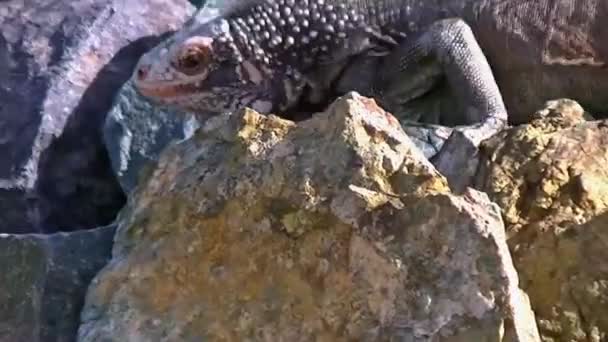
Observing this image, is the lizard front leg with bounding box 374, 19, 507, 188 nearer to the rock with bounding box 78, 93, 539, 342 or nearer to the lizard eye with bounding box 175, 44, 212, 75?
the lizard eye with bounding box 175, 44, 212, 75

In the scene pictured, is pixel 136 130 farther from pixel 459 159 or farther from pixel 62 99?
pixel 459 159

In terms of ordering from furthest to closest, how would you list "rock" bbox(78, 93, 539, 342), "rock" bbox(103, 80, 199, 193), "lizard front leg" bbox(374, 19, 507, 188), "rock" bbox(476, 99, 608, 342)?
1. "rock" bbox(103, 80, 199, 193)
2. "lizard front leg" bbox(374, 19, 507, 188)
3. "rock" bbox(476, 99, 608, 342)
4. "rock" bbox(78, 93, 539, 342)

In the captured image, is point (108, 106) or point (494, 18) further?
point (108, 106)

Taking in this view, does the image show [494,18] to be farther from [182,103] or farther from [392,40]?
[182,103]

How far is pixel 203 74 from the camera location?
51.8 inches

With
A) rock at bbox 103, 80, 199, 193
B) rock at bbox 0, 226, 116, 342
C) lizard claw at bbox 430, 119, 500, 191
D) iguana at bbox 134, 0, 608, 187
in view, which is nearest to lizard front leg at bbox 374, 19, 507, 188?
iguana at bbox 134, 0, 608, 187

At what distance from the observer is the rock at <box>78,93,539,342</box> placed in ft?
2.67

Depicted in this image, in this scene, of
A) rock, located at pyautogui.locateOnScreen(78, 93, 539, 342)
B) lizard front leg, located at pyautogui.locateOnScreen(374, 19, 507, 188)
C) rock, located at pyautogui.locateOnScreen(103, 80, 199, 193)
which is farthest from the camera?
rock, located at pyautogui.locateOnScreen(103, 80, 199, 193)

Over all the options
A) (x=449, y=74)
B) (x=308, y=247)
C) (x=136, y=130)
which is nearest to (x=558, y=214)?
(x=308, y=247)

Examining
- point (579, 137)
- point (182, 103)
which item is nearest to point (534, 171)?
point (579, 137)

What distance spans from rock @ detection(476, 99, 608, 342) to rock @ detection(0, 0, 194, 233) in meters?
0.61

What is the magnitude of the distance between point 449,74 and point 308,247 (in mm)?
465

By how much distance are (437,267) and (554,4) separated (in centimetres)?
57

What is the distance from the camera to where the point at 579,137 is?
1006 millimetres
